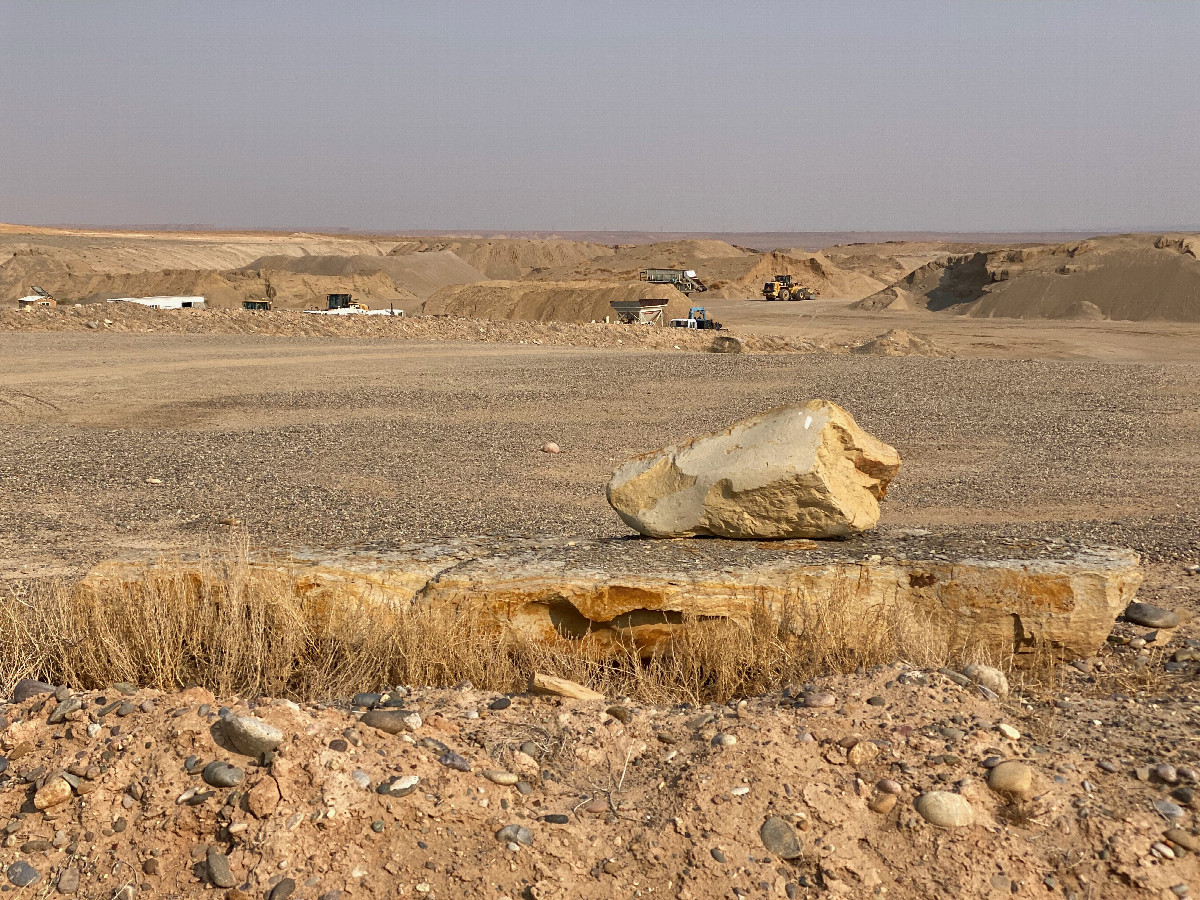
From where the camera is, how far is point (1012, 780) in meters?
3.54

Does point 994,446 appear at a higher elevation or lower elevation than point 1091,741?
lower

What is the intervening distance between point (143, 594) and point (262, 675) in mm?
870

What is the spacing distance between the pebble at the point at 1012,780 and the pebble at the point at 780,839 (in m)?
0.75

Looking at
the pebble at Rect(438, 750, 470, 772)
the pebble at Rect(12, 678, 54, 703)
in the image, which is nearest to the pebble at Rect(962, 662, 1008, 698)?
the pebble at Rect(438, 750, 470, 772)

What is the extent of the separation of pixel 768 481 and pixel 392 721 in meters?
2.68

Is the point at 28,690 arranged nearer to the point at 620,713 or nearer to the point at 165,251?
the point at 620,713

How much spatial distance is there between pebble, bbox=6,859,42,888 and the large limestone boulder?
3.69 m

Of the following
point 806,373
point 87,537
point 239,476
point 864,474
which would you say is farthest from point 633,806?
point 806,373

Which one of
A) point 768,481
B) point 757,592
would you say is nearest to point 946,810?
point 757,592

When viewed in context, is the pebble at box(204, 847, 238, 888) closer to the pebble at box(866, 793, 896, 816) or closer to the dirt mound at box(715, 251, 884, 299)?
the pebble at box(866, 793, 896, 816)

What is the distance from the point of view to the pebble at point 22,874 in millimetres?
3188

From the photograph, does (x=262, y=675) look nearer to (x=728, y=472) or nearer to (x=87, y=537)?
→ (x=728, y=472)

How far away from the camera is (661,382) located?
62.6 feet

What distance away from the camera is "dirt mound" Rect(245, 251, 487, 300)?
62.1 metres
